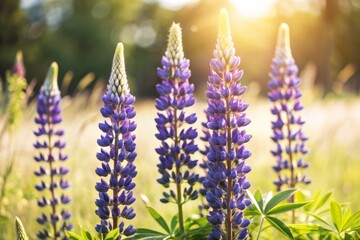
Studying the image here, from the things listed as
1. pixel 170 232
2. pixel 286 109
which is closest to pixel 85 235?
pixel 170 232

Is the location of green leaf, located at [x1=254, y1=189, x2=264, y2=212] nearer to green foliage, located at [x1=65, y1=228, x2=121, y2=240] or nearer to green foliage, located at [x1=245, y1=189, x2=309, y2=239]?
green foliage, located at [x1=245, y1=189, x2=309, y2=239]

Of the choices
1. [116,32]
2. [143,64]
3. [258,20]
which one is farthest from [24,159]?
[116,32]

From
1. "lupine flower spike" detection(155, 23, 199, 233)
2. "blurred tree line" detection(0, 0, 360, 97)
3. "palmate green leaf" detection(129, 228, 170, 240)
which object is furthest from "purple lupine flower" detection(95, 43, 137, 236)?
"blurred tree line" detection(0, 0, 360, 97)

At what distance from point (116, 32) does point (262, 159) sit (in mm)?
43878

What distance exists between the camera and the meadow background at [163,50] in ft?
21.8

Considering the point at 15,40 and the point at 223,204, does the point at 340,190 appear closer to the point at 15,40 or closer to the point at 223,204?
the point at 223,204

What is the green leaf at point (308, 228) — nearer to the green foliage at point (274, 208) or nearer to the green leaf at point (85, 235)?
the green foliage at point (274, 208)

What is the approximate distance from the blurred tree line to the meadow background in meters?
0.08

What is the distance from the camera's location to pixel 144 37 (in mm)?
54000

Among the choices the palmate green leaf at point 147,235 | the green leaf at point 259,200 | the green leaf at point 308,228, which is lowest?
the palmate green leaf at point 147,235

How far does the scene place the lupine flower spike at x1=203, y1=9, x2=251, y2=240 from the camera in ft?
8.65

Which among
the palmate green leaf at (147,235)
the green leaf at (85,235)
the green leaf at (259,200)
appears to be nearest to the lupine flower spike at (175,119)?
the palmate green leaf at (147,235)

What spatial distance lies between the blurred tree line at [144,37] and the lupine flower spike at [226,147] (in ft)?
79.4

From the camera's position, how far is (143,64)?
4712 centimetres
